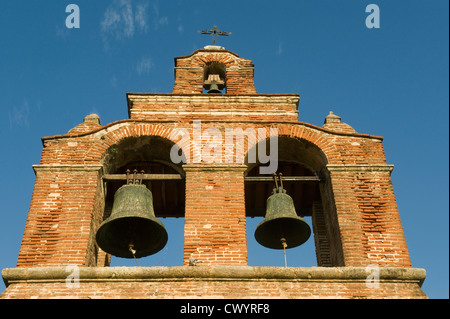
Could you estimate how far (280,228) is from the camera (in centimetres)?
956

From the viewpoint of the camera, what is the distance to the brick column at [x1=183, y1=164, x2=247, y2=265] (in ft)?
28.8

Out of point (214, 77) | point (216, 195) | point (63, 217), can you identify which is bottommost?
point (63, 217)

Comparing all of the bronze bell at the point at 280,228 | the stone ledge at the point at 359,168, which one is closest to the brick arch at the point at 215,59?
the stone ledge at the point at 359,168

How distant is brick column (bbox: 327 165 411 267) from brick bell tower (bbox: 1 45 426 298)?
0.07 feet

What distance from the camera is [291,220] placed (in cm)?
A: 940

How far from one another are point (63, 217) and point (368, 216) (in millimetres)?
4631

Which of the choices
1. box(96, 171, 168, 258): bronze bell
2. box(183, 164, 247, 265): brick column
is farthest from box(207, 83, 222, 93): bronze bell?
box(96, 171, 168, 258): bronze bell

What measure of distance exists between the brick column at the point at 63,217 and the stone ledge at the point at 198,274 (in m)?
0.41

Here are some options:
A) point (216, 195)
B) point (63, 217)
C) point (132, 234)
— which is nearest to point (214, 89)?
point (216, 195)

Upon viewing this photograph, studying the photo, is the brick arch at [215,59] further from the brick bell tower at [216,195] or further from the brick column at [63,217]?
the brick column at [63,217]

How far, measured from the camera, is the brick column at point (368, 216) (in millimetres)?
8859

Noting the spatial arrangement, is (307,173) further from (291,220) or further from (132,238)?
(132,238)

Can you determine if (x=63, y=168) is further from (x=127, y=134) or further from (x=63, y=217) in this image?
(x=127, y=134)

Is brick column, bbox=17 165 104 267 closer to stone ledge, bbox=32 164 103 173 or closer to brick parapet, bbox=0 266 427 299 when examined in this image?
stone ledge, bbox=32 164 103 173
